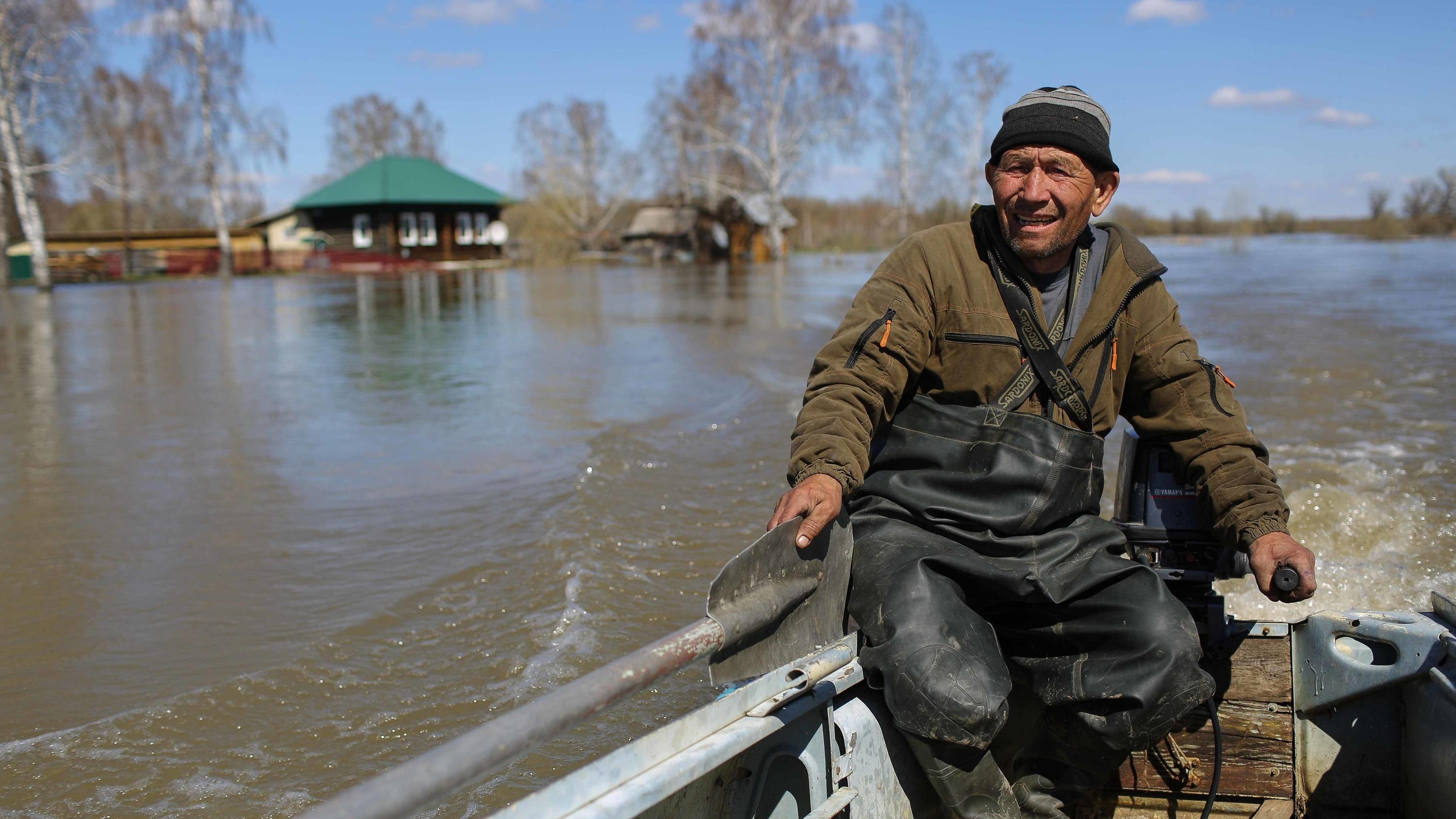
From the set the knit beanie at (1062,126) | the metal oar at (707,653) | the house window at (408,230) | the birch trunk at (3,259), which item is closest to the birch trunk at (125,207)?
the birch trunk at (3,259)

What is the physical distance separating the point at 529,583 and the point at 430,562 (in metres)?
0.58

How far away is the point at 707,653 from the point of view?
77.5 inches

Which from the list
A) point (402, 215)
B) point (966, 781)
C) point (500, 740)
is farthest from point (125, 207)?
point (500, 740)

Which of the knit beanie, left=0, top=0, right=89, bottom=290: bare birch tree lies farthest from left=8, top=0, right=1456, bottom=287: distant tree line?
the knit beanie

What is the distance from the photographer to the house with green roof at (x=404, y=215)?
4584 cm

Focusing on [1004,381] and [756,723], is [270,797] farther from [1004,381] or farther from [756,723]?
[1004,381]

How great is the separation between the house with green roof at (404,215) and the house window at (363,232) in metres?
0.03

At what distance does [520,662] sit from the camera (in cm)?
392

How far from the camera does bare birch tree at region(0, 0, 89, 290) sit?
2609 centimetres

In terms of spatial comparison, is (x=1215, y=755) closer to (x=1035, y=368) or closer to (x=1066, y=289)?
(x=1035, y=368)

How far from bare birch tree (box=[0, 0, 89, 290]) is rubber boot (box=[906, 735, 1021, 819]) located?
29314 millimetres

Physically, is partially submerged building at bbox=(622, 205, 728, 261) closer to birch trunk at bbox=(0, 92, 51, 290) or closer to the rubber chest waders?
birch trunk at bbox=(0, 92, 51, 290)

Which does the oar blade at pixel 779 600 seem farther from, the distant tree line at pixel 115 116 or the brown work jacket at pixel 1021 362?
the distant tree line at pixel 115 116

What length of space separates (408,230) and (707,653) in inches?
1870
